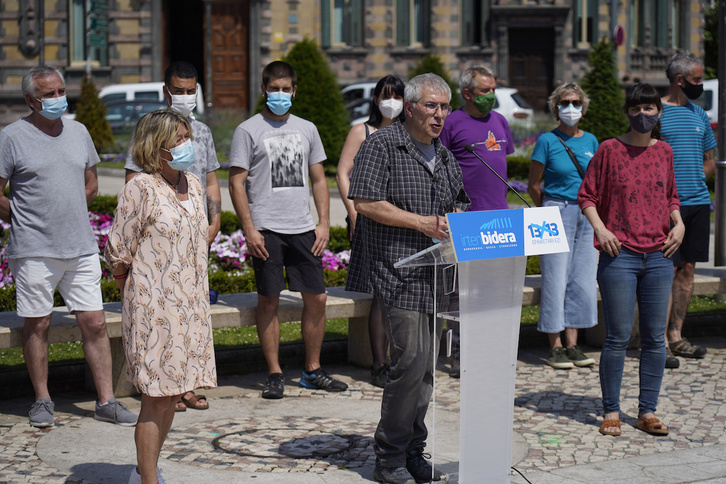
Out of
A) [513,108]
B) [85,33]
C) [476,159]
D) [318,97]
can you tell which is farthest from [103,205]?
[85,33]

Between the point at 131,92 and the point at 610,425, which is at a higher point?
the point at 131,92

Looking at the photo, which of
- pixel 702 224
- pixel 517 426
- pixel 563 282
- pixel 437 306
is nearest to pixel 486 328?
pixel 437 306

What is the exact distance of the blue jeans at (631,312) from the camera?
616 centimetres

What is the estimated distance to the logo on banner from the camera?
4680 millimetres

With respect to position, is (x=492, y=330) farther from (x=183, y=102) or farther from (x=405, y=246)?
(x=183, y=102)

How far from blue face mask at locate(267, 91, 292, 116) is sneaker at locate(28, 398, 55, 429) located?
2341mm

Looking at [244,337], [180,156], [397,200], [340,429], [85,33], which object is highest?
[85,33]

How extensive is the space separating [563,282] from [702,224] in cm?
121

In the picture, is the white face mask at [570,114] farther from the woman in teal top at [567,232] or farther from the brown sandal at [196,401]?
the brown sandal at [196,401]

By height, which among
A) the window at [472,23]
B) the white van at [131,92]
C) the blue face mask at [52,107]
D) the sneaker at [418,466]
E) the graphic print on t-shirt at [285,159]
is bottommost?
the sneaker at [418,466]

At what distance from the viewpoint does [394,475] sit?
16.9 feet

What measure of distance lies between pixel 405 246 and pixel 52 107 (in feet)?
7.73

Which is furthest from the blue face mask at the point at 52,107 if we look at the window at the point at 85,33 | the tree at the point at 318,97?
the window at the point at 85,33

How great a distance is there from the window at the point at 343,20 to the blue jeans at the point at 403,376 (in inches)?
1075
